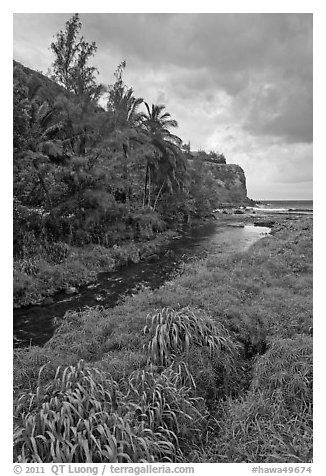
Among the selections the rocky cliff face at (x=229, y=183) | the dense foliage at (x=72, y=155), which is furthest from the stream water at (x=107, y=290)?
the rocky cliff face at (x=229, y=183)

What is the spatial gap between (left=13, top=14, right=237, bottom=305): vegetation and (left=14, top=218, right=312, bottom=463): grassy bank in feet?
16.7

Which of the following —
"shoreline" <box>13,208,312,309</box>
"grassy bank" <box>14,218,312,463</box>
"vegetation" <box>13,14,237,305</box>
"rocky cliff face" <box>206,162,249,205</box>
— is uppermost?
"rocky cliff face" <box>206,162,249,205</box>

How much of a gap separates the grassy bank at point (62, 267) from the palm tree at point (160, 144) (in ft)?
29.7

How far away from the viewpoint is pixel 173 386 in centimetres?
420

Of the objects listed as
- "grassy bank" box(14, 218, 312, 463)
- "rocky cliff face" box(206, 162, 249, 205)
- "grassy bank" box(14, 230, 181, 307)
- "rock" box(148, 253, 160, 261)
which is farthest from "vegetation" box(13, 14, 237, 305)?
"rocky cliff face" box(206, 162, 249, 205)

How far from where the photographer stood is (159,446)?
331cm

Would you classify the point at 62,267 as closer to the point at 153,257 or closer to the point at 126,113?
the point at 153,257

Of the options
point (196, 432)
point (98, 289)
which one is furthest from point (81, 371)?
point (98, 289)

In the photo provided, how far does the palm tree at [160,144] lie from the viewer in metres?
22.0

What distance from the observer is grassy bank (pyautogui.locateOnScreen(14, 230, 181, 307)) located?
9.83 m

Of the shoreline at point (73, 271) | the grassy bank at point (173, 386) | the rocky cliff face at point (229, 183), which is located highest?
the rocky cliff face at point (229, 183)

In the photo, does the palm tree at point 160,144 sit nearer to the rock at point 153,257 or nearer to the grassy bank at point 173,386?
the rock at point 153,257

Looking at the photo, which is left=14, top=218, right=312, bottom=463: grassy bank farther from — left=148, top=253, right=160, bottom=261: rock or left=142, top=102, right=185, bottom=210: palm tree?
left=142, top=102, right=185, bottom=210: palm tree
